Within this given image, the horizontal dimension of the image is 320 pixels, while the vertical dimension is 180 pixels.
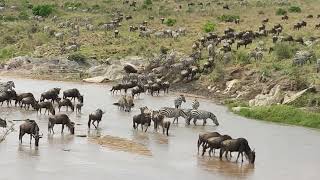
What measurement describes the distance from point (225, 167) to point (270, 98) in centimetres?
1309

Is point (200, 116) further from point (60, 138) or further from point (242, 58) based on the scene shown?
point (242, 58)

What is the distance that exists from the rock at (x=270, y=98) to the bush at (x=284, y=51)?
697 cm

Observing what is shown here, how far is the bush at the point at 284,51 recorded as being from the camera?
43.9 meters

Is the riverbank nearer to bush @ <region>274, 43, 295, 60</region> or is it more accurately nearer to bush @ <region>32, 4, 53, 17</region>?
bush @ <region>274, 43, 295, 60</region>

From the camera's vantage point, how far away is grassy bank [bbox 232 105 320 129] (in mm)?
32050

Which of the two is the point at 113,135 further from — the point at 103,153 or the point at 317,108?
the point at 317,108

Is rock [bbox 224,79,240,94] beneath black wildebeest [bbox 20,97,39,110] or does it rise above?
above

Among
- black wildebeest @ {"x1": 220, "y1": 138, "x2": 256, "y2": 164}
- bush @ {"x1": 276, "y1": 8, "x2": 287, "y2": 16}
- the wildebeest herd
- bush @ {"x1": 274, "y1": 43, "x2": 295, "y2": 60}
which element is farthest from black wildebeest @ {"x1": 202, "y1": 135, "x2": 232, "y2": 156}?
bush @ {"x1": 276, "y1": 8, "x2": 287, "y2": 16}

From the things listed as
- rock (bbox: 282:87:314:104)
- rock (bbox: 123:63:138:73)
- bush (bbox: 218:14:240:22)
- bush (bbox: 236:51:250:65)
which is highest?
bush (bbox: 218:14:240:22)

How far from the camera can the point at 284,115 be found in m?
33.2

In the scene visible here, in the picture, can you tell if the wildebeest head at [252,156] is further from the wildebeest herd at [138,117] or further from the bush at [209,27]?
the bush at [209,27]

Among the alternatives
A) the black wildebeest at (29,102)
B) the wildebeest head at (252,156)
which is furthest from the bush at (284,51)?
the wildebeest head at (252,156)

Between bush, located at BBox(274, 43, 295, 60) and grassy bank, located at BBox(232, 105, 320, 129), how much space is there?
1015 cm

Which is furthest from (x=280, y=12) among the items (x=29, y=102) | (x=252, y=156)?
(x=252, y=156)
